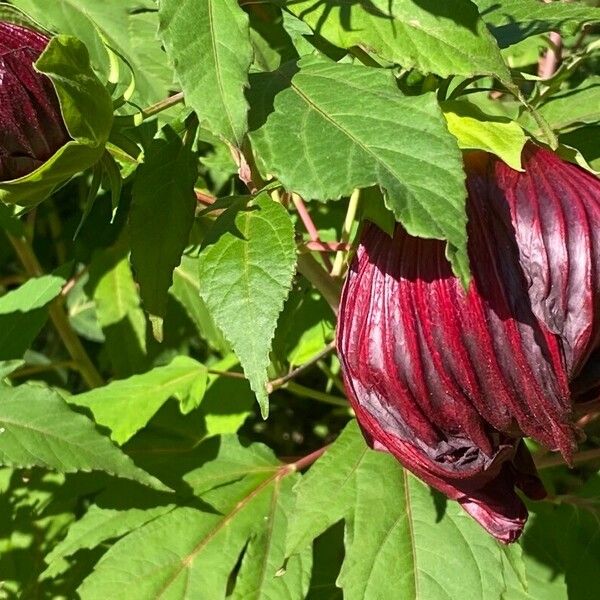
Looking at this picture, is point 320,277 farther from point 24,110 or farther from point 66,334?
point 66,334

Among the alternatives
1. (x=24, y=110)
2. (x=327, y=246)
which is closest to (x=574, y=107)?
(x=327, y=246)

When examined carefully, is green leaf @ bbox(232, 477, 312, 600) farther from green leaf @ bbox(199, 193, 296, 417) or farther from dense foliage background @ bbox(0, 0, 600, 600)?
green leaf @ bbox(199, 193, 296, 417)

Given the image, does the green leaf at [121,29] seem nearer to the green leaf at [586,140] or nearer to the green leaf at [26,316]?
the green leaf at [26,316]

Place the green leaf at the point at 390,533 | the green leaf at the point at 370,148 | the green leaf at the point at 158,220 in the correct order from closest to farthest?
the green leaf at the point at 370,148, the green leaf at the point at 158,220, the green leaf at the point at 390,533

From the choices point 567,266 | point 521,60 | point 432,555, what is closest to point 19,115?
point 567,266

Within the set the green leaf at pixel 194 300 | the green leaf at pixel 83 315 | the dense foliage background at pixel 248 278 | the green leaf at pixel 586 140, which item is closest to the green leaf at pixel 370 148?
the dense foliage background at pixel 248 278

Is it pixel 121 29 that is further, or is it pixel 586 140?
pixel 121 29
